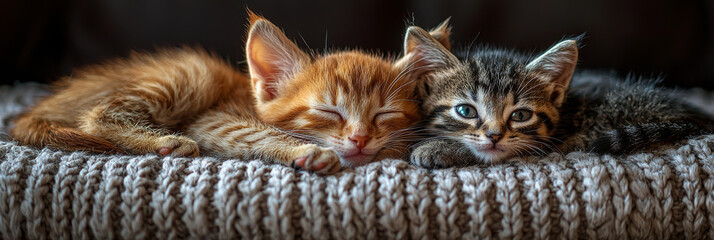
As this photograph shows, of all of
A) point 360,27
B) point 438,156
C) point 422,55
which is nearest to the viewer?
point 438,156

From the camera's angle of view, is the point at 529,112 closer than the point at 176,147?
No

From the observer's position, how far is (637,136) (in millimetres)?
970

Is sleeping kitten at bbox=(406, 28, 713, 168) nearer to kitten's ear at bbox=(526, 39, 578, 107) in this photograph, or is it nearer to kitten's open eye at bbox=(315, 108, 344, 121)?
kitten's ear at bbox=(526, 39, 578, 107)

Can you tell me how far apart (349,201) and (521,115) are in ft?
1.77

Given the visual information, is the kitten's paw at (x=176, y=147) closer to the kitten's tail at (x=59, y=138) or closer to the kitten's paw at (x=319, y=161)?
the kitten's tail at (x=59, y=138)

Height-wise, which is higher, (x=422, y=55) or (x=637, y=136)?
(x=422, y=55)

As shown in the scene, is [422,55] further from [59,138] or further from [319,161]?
[59,138]

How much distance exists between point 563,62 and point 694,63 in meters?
0.93

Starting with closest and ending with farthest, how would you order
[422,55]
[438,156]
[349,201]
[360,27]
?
[349,201] < [438,156] < [422,55] < [360,27]

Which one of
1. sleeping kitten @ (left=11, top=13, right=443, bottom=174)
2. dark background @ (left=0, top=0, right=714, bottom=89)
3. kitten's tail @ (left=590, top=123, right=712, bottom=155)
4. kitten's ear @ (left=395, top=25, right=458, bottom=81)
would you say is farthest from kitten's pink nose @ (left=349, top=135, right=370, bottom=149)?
dark background @ (left=0, top=0, right=714, bottom=89)

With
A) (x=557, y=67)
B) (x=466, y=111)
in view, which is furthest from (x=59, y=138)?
(x=557, y=67)

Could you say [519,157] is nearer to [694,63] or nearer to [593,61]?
[593,61]

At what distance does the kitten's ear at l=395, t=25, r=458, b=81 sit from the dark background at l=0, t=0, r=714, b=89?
406 millimetres

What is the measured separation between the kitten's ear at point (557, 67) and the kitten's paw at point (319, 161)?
22.9 inches
